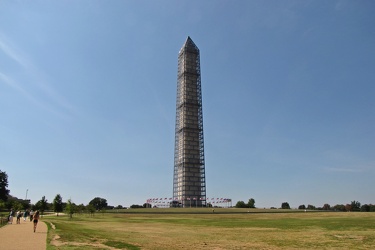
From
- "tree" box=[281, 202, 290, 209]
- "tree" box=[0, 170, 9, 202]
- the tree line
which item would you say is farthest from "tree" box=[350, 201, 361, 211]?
"tree" box=[0, 170, 9, 202]

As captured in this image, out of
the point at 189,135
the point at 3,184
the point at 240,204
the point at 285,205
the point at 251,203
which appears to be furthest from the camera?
the point at 189,135

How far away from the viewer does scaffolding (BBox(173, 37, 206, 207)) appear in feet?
479

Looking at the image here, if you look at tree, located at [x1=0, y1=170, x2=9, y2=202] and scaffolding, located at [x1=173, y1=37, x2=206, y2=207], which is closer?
tree, located at [x1=0, y1=170, x2=9, y2=202]

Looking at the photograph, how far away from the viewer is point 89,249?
18344mm

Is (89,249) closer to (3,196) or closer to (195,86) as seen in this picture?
(3,196)

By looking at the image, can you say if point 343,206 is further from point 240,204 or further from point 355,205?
point 240,204

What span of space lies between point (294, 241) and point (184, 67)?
463ft

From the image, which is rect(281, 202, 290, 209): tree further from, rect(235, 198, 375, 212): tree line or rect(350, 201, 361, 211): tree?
rect(350, 201, 361, 211): tree

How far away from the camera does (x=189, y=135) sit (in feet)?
499

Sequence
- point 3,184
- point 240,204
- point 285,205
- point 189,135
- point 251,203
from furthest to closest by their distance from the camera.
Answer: point 189,135
point 285,205
point 251,203
point 240,204
point 3,184

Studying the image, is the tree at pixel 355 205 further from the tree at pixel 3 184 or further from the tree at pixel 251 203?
the tree at pixel 3 184

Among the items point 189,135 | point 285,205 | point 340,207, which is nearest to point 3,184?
point 189,135

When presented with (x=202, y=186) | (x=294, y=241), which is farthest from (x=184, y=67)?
(x=294, y=241)

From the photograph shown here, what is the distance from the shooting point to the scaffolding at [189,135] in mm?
146000
